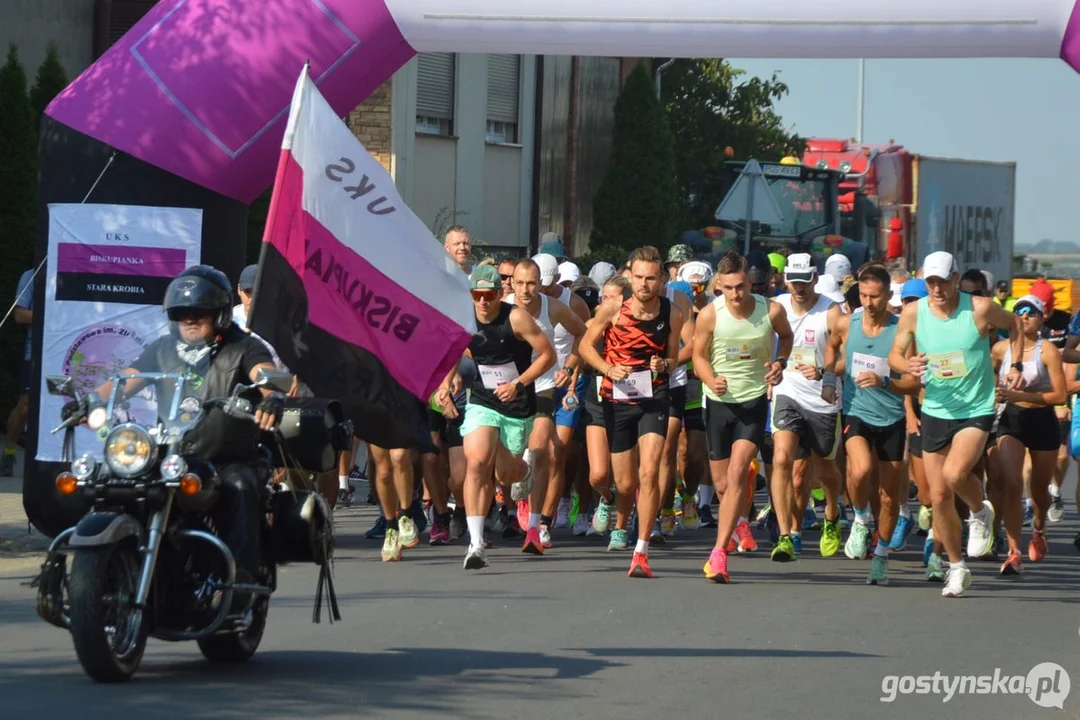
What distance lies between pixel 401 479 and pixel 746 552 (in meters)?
2.55

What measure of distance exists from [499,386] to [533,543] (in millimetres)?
1318

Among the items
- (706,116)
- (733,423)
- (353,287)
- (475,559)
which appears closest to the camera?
(353,287)

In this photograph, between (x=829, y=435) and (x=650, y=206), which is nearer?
(x=829, y=435)

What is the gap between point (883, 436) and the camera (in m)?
12.7

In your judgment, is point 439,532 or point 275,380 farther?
point 439,532

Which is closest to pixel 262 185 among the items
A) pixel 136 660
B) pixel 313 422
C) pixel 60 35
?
pixel 313 422

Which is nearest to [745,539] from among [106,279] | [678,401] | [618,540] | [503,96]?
[618,540]

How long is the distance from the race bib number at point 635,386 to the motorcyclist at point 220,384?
179 inches

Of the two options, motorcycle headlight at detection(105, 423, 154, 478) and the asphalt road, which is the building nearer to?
the asphalt road

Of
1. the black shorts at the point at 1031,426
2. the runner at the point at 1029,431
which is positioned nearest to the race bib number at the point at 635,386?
the runner at the point at 1029,431

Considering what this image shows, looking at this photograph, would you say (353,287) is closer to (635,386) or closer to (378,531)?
(635,386)

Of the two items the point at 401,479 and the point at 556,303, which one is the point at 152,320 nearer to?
the point at 401,479

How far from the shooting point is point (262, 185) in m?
11.7

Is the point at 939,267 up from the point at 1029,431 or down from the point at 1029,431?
up
